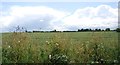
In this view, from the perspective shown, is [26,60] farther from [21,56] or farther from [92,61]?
[92,61]

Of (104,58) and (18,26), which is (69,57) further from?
(18,26)

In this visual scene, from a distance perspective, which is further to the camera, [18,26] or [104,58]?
[18,26]

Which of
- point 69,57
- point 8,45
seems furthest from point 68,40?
point 8,45

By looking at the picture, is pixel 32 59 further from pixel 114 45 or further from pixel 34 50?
pixel 114 45

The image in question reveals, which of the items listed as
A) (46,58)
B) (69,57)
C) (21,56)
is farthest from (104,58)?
(21,56)

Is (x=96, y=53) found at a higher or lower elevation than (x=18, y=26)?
lower

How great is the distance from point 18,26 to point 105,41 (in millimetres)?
2643

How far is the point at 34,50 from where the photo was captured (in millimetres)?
9977

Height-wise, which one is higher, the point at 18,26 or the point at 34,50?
the point at 18,26

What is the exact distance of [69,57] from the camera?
955 centimetres

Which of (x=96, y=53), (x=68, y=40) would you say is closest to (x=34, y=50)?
(x=68, y=40)

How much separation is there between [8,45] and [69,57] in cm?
192

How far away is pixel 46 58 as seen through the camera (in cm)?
952

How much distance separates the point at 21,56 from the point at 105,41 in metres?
2.65
